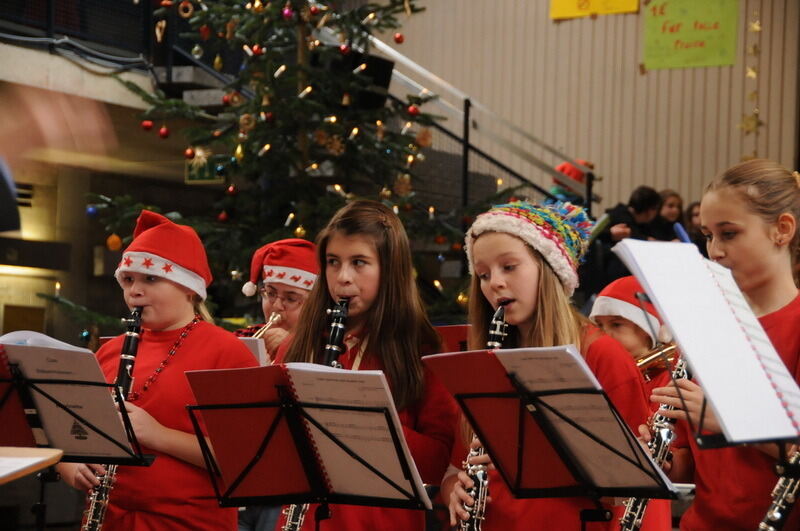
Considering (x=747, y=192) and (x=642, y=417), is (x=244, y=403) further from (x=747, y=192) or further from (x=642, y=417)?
(x=747, y=192)

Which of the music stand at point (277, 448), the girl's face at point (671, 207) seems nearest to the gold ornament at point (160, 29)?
the girl's face at point (671, 207)

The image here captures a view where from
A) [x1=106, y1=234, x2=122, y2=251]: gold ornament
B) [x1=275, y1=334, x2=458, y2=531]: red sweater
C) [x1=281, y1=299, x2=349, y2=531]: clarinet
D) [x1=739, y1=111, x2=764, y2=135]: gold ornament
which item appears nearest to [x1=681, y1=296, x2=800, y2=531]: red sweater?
[x1=275, y1=334, x2=458, y2=531]: red sweater

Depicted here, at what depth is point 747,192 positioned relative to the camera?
227cm

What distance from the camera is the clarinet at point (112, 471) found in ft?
9.21

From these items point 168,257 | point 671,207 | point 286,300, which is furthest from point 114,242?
point 671,207

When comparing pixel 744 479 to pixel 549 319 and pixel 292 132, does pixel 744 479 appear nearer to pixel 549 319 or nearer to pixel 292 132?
pixel 549 319

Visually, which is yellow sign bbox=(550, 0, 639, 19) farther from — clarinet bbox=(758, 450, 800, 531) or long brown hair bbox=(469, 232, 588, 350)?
clarinet bbox=(758, 450, 800, 531)

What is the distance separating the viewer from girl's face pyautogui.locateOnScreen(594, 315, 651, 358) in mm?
3848

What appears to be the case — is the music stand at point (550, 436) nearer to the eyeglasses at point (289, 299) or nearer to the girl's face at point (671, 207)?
the eyeglasses at point (289, 299)

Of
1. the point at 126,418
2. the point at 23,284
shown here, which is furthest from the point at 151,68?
the point at 126,418

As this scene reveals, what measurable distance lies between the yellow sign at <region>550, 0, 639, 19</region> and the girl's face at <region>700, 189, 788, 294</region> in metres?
7.75

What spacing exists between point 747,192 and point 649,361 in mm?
1346

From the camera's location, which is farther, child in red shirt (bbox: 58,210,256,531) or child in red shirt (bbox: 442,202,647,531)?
child in red shirt (bbox: 58,210,256,531)

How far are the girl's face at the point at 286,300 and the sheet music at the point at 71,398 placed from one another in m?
1.31
